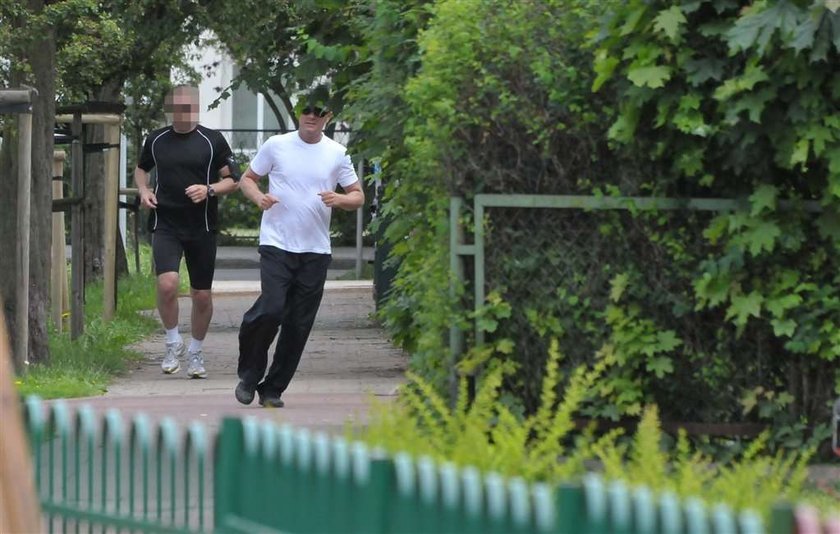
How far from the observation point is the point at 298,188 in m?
8.93

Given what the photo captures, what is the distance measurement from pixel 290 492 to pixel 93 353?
27.8ft

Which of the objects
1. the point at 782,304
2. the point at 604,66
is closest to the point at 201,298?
the point at 604,66

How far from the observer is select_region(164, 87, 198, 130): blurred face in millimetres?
10703

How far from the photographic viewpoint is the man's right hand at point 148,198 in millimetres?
10594

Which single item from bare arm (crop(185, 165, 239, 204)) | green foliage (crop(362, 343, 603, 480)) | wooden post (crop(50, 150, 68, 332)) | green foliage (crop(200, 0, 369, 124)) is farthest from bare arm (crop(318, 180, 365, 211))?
wooden post (crop(50, 150, 68, 332))

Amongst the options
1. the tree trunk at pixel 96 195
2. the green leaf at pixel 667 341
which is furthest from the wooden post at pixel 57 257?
the green leaf at pixel 667 341

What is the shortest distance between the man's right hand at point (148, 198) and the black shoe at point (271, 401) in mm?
2081

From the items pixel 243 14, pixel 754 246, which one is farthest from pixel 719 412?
pixel 243 14

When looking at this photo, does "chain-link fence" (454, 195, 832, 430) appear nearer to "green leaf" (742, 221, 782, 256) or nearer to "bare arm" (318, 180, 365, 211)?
"green leaf" (742, 221, 782, 256)

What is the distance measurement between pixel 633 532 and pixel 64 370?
837cm

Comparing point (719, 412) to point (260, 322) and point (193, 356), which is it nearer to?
point (260, 322)

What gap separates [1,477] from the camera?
3371 millimetres

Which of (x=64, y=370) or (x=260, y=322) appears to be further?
(x=64, y=370)

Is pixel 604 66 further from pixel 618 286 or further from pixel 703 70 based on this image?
pixel 618 286
